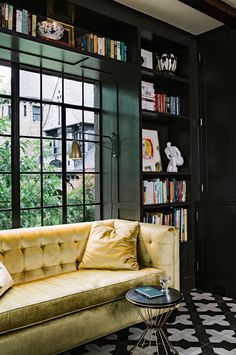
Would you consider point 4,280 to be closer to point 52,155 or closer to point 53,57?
point 52,155

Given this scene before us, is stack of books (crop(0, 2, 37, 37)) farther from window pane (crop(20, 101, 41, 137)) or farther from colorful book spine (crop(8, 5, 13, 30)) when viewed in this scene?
window pane (crop(20, 101, 41, 137))

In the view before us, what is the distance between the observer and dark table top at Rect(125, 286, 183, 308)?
223cm

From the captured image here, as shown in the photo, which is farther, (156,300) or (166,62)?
(166,62)

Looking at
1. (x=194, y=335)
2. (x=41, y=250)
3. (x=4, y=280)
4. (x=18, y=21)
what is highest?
(x=18, y=21)

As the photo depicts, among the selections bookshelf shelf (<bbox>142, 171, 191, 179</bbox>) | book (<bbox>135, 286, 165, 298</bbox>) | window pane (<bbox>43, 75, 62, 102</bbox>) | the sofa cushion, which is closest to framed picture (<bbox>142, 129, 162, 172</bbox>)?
bookshelf shelf (<bbox>142, 171, 191, 179</bbox>)

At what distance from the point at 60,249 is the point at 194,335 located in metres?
1.25

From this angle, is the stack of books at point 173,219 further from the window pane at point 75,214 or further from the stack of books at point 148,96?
the stack of books at point 148,96

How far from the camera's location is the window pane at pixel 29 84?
127 inches

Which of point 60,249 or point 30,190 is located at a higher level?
point 30,190

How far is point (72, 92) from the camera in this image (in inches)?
141

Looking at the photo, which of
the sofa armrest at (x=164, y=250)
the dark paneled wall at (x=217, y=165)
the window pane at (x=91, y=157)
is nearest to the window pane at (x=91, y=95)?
the window pane at (x=91, y=157)

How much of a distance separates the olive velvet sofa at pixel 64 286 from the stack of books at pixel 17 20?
1.58 metres

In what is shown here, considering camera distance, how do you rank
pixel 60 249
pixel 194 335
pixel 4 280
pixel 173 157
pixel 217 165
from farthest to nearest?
1. pixel 173 157
2. pixel 217 165
3. pixel 60 249
4. pixel 194 335
5. pixel 4 280

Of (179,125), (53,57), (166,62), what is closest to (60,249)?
(53,57)
